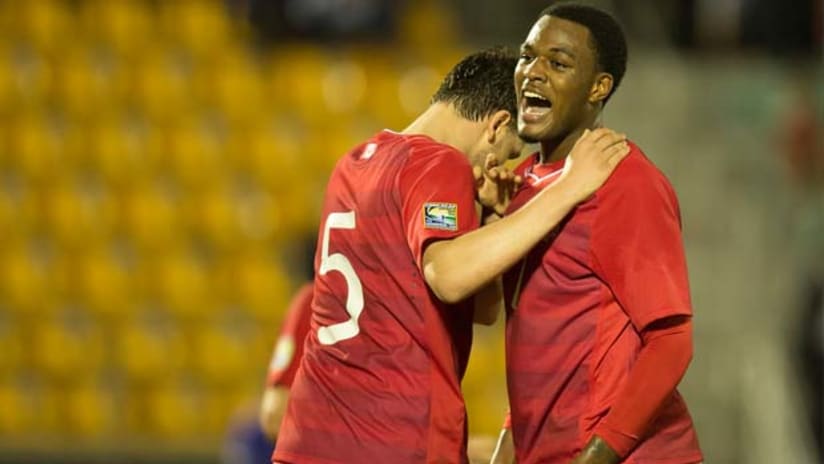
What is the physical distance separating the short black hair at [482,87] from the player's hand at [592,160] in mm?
391

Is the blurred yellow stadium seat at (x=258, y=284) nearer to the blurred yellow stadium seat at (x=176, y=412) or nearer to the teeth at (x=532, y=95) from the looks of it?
the blurred yellow stadium seat at (x=176, y=412)

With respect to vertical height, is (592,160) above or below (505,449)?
above

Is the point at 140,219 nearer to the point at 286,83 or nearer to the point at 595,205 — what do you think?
the point at 286,83

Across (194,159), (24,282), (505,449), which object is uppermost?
(505,449)

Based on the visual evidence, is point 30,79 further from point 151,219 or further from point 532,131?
point 532,131

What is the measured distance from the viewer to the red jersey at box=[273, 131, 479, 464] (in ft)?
14.0

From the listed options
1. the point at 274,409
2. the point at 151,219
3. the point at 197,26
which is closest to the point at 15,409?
the point at 151,219

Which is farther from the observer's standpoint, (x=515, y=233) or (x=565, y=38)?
(x=565, y=38)

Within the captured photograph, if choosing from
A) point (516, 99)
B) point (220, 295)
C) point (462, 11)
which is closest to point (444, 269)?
point (516, 99)

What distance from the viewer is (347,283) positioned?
4387mm

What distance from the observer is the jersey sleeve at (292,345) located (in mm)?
5426

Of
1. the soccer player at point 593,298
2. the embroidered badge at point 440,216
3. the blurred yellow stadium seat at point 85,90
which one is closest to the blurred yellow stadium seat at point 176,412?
the blurred yellow stadium seat at point 85,90

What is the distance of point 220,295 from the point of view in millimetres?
10398

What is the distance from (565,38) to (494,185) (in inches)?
18.1
